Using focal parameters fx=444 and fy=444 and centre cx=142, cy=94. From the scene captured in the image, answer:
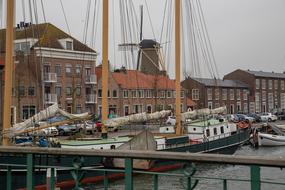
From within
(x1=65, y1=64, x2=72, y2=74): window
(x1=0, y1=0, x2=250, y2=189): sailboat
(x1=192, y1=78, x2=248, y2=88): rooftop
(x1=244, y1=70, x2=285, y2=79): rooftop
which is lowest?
(x1=0, y1=0, x2=250, y2=189): sailboat

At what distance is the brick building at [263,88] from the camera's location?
101438 mm

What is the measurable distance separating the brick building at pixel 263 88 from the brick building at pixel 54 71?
4558 centimetres

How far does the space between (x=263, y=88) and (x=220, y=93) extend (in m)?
16.4

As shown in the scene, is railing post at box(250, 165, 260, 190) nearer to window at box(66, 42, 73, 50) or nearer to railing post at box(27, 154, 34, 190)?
railing post at box(27, 154, 34, 190)

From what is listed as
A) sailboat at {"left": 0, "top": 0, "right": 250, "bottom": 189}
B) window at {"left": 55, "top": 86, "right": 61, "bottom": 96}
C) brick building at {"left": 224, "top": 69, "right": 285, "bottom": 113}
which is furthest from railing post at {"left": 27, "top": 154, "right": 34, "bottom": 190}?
brick building at {"left": 224, "top": 69, "right": 285, "bottom": 113}

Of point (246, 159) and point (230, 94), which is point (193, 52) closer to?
point (246, 159)

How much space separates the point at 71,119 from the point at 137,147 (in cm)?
402

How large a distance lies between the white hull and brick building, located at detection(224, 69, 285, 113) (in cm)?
5478

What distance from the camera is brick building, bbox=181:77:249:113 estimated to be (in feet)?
283

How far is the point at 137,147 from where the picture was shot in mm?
21750

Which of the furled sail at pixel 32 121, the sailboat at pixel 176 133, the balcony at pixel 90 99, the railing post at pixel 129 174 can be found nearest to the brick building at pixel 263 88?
the balcony at pixel 90 99

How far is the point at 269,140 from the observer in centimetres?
4703

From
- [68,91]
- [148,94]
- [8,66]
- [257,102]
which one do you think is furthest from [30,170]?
[257,102]

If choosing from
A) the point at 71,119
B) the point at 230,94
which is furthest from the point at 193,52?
the point at 230,94
